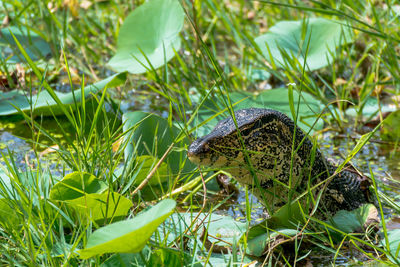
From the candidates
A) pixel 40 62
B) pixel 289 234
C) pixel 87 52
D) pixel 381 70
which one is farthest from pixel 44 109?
pixel 381 70

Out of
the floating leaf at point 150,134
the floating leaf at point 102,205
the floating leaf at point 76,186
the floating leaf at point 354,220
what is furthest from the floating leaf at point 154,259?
the floating leaf at point 150,134

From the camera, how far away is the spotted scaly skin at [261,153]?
2143mm

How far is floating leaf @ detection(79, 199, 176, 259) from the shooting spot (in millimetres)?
1521

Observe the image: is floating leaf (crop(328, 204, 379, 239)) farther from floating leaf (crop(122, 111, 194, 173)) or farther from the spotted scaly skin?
floating leaf (crop(122, 111, 194, 173))

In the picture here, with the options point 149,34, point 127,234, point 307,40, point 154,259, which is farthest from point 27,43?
point 127,234

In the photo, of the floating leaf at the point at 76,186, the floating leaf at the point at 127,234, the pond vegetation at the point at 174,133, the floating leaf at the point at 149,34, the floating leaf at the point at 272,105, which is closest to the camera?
the floating leaf at the point at 127,234

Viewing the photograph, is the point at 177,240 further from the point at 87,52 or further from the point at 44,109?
the point at 87,52

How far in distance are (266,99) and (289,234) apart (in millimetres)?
1154

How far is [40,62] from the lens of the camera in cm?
411

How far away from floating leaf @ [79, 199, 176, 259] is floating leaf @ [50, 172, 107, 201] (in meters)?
0.52

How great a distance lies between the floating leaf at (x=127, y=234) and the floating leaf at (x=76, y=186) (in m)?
0.52

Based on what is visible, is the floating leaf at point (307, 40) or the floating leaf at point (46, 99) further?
the floating leaf at point (307, 40)

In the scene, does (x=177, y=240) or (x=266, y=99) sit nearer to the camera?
(x=177, y=240)

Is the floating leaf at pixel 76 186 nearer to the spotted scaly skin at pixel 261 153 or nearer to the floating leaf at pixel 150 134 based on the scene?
the spotted scaly skin at pixel 261 153
